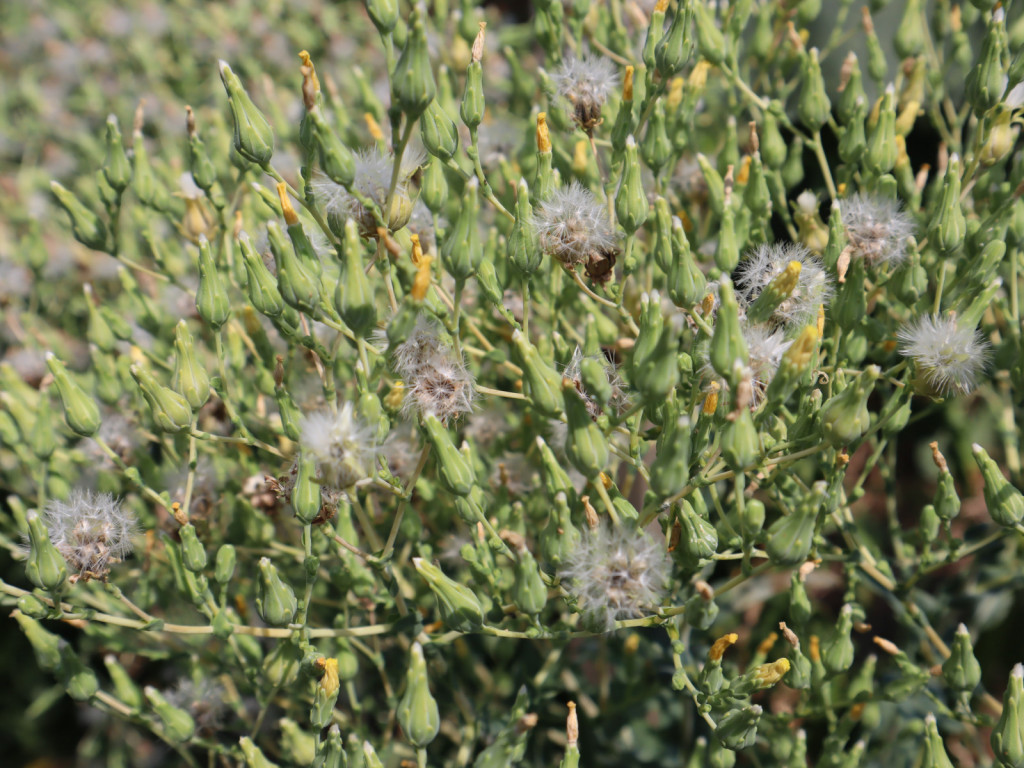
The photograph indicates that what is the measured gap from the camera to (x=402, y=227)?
93cm

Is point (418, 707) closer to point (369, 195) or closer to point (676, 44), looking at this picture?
point (369, 195)

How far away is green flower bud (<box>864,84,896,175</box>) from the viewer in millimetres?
1016

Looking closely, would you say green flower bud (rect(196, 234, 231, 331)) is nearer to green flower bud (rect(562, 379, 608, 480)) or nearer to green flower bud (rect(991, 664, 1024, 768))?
green flower bud (rect(562, 379, 608, 480))

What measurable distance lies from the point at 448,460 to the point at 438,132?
364 mm

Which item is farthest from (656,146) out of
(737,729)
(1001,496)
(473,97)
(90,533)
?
(90,533)

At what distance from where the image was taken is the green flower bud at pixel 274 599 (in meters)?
0.88

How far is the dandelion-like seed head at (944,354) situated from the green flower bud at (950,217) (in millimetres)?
88

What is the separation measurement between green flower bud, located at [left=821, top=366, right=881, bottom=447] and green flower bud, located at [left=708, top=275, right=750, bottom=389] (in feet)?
0.32

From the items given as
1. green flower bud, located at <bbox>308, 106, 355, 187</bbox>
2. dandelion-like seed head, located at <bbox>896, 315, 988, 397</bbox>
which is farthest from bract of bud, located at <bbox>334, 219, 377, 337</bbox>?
dandelion-like seed head, located at <bbox>896, 315, 988, 397</bbox>

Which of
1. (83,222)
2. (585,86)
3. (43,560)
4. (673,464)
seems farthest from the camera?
(83,222)

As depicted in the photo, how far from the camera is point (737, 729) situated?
83 cm

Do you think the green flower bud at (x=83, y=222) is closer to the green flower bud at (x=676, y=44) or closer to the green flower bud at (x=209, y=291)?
the green flower bud at (x=209, y=291)

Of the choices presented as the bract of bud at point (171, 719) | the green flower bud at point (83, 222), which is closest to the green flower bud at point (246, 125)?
the green flower bud at point (83, 222)

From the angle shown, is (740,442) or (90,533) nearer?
(740,442)
